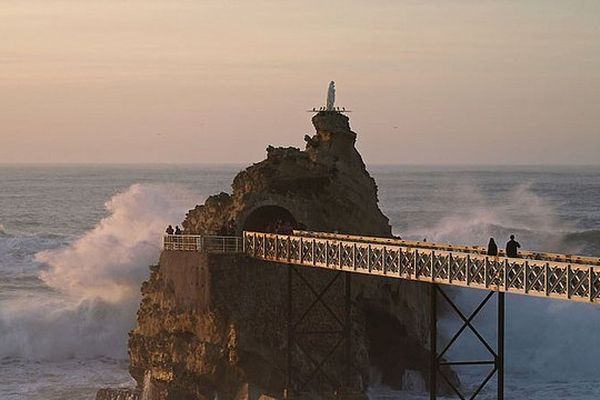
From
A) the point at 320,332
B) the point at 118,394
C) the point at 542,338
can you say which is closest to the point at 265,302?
the point at 320,332

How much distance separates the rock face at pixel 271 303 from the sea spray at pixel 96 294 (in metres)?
11.3

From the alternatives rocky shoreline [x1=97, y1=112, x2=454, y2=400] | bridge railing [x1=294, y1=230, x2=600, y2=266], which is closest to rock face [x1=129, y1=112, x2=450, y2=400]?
rocky shoreline [x1=97, y1=112, x2=454, y2=400]

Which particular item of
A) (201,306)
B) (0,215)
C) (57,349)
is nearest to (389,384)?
(201,306)

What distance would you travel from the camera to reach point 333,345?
49.4 metres

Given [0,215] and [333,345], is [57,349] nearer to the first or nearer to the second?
[333,345]

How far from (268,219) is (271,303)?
451 cm

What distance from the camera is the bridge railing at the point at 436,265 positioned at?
36.3 meters

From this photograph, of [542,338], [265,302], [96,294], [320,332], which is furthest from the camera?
[96,294]

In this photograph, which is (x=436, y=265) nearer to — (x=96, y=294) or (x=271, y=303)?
(x=271, y=303)

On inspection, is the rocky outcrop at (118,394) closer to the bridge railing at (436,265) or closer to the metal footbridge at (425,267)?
the metal footbridge at (425,267)

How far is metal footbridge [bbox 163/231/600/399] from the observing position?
36688 millimetres

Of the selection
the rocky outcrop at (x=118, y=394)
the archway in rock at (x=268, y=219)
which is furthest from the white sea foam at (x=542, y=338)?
the rocky outcrop at (x=118, y=394)

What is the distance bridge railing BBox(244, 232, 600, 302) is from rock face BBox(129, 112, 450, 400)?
1486 mm

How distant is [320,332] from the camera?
48719 mm
